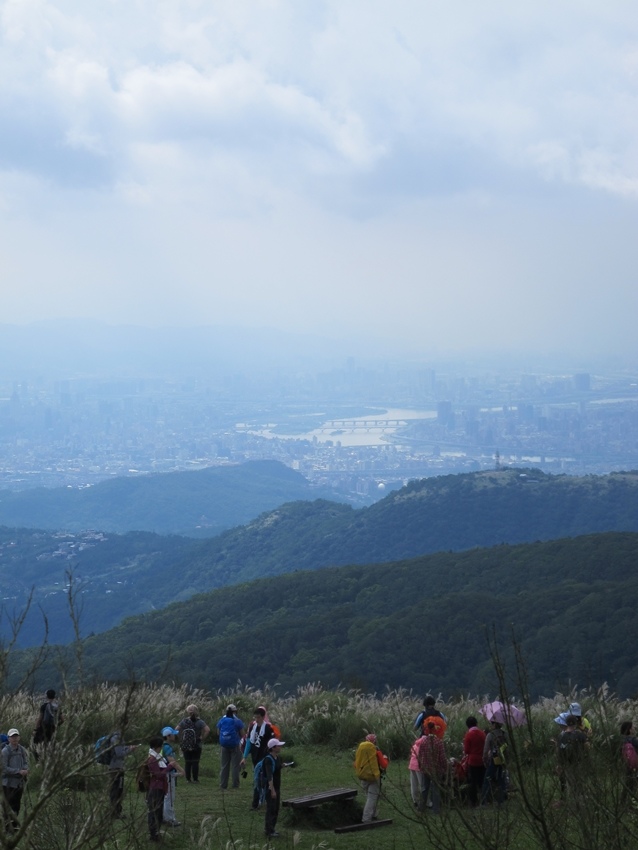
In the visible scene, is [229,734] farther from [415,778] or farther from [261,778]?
[415,778]

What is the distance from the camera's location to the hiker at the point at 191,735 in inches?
409

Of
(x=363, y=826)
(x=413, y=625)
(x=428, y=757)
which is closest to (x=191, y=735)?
(x=363, y=826)

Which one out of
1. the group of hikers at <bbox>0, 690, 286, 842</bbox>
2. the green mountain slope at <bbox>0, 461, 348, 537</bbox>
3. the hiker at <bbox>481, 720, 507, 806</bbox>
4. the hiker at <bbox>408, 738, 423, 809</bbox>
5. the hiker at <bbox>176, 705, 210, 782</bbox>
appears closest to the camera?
the group of hikers at <bbox>0, 690, 286, 842</bbox>

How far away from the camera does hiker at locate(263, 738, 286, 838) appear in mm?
8398

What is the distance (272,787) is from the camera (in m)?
8.32

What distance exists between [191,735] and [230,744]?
51 centimetres

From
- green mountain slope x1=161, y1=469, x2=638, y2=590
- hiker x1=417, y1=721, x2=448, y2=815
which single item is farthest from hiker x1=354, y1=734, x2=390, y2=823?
green mountain slope x1=161, y1=469, x2=638, y2=590

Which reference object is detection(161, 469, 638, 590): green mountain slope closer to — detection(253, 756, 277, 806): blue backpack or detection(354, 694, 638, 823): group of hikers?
detection(253, 756, 277, 806): blue backpack

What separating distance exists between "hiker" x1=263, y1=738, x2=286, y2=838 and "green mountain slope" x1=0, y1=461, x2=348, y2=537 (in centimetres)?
11426

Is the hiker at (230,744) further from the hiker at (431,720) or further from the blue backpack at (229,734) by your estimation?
the hiker at (431,720)

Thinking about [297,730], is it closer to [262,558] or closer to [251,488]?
[262,558]

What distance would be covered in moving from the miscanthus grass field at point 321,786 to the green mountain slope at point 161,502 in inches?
4329

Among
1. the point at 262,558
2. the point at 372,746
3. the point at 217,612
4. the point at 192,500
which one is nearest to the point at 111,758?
the point at 372,746

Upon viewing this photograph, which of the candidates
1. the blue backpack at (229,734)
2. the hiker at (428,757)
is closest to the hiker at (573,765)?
the hiker at (428,757)
